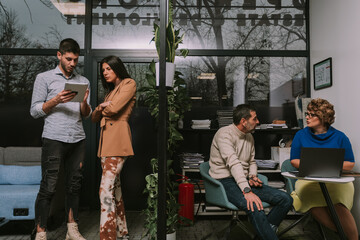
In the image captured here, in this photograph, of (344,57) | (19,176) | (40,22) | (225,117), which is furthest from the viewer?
(40,22)

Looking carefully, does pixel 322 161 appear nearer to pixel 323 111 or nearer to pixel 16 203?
Answer: pixel 323 111

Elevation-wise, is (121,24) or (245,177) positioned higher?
(121,24)

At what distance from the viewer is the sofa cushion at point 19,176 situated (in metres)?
3.28

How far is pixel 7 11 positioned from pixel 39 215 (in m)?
2.98

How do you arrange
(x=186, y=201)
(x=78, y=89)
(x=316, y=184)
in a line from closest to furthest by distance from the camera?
(x=78, y=89)
(x=316, y=184)
(x=186, y=201)

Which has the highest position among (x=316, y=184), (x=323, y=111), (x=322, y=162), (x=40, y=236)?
(x=323, y=111)

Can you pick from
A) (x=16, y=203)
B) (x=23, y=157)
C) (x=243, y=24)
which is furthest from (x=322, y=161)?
(x=23, y=157)

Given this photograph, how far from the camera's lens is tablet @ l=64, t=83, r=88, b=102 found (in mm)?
2457

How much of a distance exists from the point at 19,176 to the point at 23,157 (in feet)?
1.05

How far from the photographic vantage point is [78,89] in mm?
2492

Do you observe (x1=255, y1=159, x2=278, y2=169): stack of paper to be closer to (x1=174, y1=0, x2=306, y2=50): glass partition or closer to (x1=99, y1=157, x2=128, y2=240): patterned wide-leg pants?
(x1=174, y1=0, x2=306, y2=50): glass partition

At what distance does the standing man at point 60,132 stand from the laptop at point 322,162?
1893mm

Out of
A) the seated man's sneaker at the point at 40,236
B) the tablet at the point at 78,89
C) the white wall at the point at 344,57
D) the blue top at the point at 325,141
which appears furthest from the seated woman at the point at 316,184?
the seated man's sneaker at the point at 40,236

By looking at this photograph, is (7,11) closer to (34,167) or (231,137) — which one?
(34,167)
